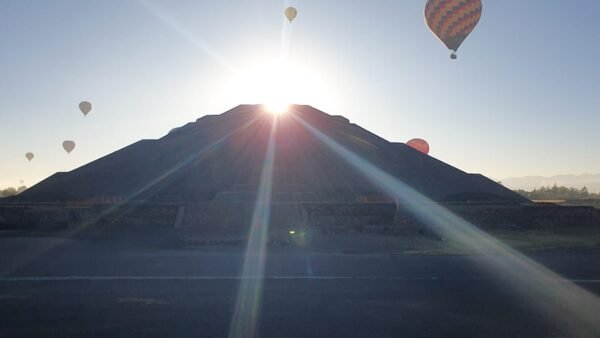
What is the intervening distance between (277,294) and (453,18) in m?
23.1

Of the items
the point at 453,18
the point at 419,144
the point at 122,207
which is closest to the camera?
the point at 122,207

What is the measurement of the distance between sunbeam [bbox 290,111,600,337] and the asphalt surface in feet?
0.77

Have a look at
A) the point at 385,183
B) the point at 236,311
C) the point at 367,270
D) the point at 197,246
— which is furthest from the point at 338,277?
the point at 385,183

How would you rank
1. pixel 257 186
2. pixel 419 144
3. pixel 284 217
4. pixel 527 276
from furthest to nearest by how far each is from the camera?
pixel 419 144 < pixel 257 186 < pixel 284 217 < pixel 527 276

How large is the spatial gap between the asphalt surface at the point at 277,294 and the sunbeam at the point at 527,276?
0.77ft

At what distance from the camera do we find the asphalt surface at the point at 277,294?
19.6ft

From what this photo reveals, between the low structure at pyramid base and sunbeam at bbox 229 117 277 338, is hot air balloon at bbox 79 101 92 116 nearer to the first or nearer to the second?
the low structure at pyramid base

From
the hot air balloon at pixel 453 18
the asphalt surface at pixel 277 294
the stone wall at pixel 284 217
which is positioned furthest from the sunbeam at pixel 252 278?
the hot air balloon at pixel 453 18

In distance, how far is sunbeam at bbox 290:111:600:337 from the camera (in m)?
6.59

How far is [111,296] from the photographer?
7.59 meters

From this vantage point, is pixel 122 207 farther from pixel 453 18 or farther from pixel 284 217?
pixel 453 18

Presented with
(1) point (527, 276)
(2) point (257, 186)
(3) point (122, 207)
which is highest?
(2) point (257, 186)

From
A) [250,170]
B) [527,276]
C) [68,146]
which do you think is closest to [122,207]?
[250,170]

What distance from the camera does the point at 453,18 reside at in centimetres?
2692
